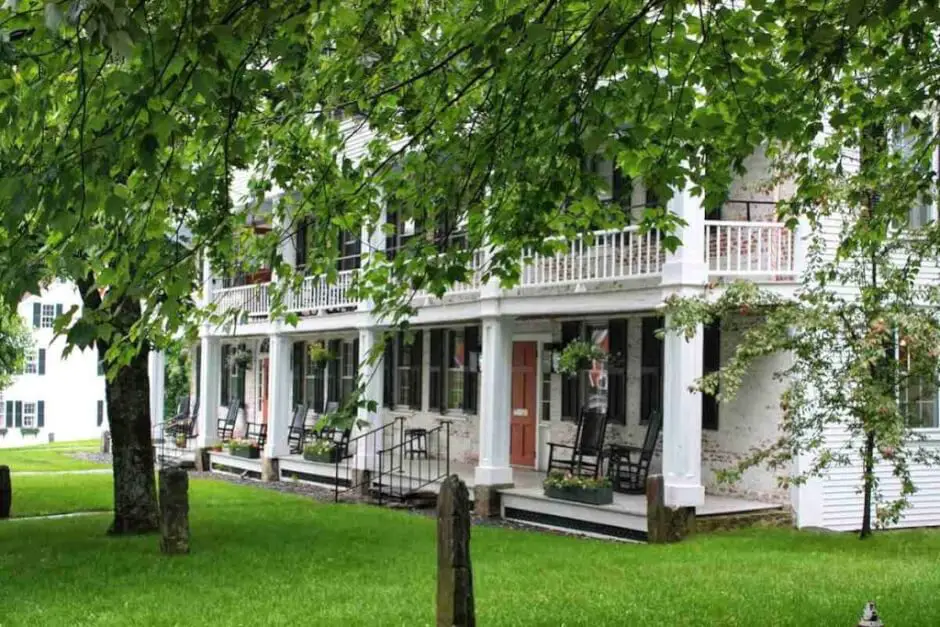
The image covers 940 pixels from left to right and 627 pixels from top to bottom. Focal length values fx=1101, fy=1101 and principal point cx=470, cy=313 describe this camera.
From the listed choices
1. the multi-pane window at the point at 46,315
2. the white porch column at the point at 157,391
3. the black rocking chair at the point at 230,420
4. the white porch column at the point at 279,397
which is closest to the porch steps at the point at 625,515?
the white porch column at the point at 279,397

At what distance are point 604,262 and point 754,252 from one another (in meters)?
2.07

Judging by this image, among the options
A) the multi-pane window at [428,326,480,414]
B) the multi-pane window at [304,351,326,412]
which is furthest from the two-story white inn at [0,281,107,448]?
the multi-pane window at [428,326,480,414]

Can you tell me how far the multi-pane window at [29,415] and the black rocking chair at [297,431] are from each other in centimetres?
3012

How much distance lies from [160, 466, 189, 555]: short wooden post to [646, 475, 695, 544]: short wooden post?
224 inches

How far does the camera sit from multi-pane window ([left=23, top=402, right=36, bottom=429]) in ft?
175

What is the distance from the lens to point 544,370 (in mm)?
20328

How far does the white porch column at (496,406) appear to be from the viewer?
17438 mm

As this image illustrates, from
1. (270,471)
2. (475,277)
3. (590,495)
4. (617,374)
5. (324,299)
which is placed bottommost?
(270,471)

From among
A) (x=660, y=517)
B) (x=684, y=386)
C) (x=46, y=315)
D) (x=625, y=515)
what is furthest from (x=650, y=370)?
(x=46, y=315)

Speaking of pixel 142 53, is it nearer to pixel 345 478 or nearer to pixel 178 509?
pixel 178 509

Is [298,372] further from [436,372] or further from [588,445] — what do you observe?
[588,445]

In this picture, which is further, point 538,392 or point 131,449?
point 538,392

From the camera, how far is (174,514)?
12.3 m

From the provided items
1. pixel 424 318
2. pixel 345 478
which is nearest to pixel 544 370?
pixel 424 318
